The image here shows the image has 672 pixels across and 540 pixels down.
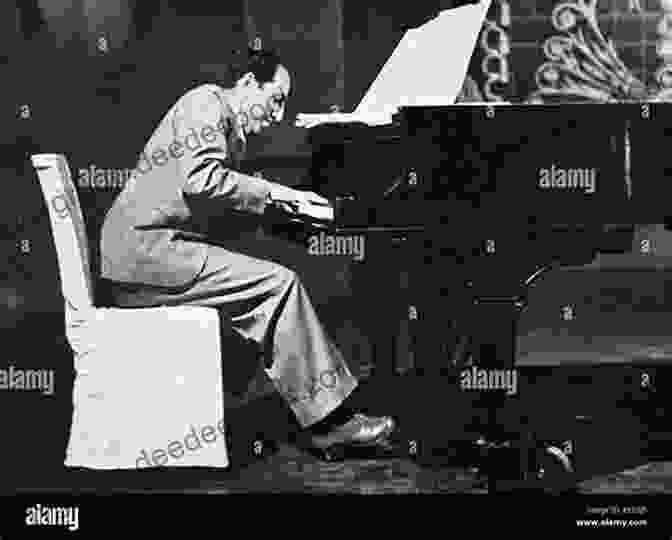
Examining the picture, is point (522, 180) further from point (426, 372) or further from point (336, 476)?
point (336, 476)

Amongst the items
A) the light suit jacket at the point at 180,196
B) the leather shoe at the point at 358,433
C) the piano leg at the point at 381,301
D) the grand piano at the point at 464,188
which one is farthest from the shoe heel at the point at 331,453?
the light suit jacket at the point at 180,196

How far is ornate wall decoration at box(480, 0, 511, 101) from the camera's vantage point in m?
3.65

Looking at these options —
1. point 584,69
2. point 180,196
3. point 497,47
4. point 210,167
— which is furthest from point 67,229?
point 584,69

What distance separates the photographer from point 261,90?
3.75 meters

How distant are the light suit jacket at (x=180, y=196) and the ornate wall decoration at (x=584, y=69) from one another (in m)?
0.95

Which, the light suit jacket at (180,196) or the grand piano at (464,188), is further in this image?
the light suit jacket at (180,196)

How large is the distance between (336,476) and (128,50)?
150cm

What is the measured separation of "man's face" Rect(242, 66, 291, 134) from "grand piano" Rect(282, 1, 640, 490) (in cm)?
14

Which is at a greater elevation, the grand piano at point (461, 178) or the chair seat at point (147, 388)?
the grand piano at point (461, 178)

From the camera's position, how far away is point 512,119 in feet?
11.6

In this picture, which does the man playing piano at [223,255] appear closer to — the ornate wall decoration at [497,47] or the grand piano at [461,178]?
the grand piano at [461,178]

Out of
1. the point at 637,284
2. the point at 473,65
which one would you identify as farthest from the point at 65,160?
the point at 637,284

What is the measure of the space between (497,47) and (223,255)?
108cm

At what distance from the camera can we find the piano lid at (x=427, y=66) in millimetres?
3602
